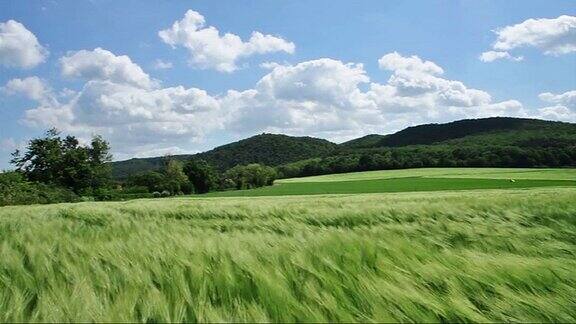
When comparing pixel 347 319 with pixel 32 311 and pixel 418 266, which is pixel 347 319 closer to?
pixel 418 266

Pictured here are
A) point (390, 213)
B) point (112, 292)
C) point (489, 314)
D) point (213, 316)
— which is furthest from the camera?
point (390, 213)

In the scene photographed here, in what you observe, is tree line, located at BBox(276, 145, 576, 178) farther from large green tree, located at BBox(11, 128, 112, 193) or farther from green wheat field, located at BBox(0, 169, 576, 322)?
green wheat field, located at BBox(0, 169, 576, 322)

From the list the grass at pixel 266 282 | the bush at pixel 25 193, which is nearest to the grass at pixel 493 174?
the bush at pixel 25 193

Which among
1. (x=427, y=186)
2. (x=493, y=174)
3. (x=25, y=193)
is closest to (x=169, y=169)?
(x=25, y=193)

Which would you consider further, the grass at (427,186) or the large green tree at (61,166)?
the large green tree at (61,166)

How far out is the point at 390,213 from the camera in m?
6.52

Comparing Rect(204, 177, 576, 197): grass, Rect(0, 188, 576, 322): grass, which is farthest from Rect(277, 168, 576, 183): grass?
Rect(0, 188, 576, 322): grass

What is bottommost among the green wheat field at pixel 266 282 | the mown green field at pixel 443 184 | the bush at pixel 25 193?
the mown green field at pixel 443 184

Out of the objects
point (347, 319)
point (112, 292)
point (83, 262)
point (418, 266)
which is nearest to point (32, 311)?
point (112, 292)

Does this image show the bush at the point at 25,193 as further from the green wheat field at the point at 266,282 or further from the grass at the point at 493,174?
the green wheat field at the point at 266,282

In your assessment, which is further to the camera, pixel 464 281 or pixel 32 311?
pixel 464 281

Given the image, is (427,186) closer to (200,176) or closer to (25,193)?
(25,193)

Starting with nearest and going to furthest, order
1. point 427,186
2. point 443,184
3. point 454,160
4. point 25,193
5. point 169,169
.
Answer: point 427,186, point 443,184, point 25,193, point 169,169, point 454,160

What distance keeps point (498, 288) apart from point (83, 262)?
200cm
